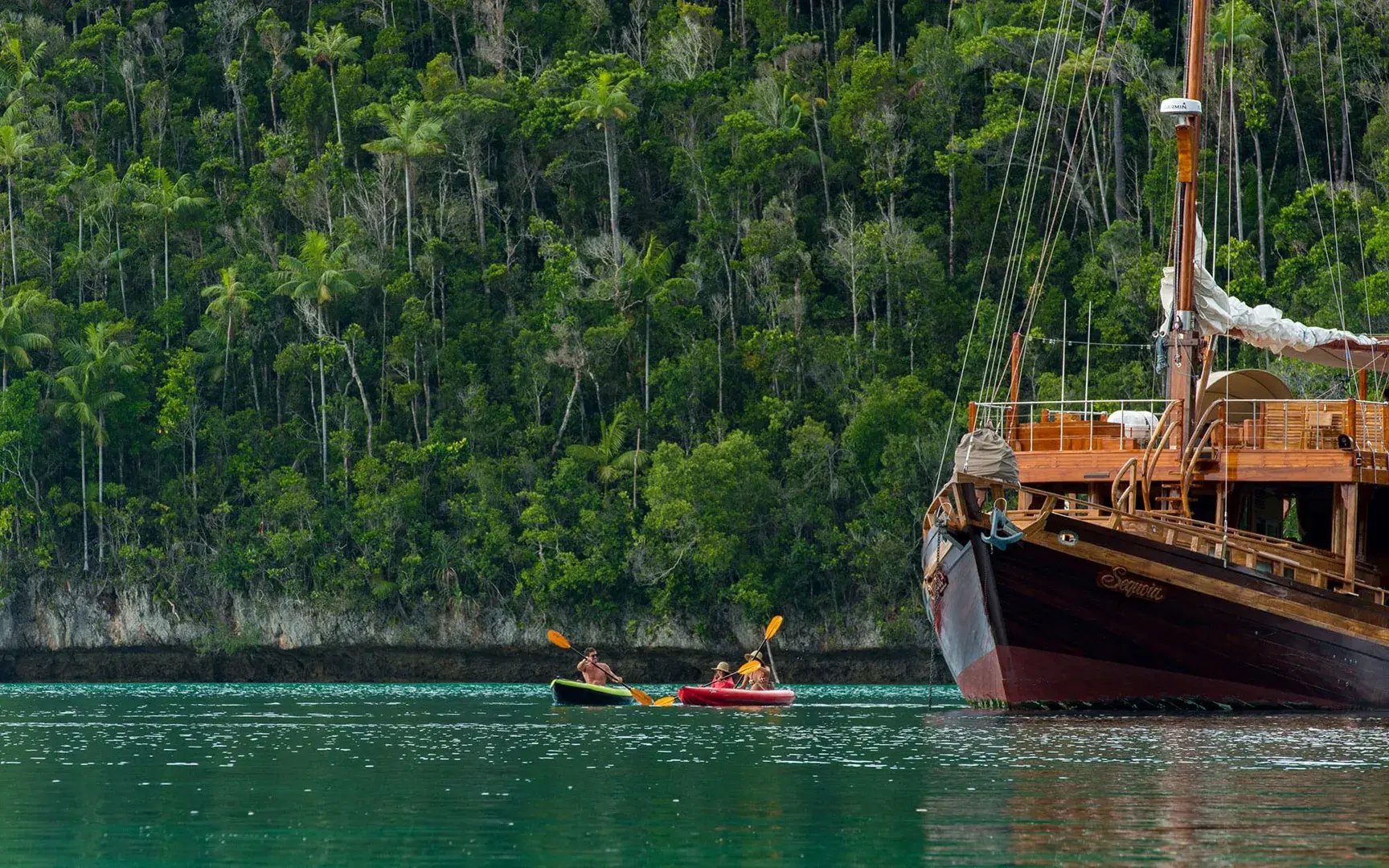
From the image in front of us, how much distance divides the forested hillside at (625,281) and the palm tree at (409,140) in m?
0.18

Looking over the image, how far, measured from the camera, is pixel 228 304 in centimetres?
6419

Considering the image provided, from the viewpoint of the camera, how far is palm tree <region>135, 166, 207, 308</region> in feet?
220

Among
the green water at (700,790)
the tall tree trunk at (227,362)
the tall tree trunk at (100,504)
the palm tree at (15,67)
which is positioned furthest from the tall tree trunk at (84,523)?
the green water at (700,790)

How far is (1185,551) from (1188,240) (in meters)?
6.19

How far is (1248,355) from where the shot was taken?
177ft

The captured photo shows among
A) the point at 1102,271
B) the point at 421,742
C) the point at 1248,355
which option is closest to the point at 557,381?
the point at 1102,271

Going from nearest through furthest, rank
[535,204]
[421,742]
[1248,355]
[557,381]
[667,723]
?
[421,742]
[667,723]
[1248,355]
[557,381]
[535,204]

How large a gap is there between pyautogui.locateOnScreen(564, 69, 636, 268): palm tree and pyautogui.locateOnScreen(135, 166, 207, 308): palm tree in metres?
11.9

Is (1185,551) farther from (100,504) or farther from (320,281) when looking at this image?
(100,504)

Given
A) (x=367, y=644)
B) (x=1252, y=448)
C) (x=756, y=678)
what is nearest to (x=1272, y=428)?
(x=1252, y=448)

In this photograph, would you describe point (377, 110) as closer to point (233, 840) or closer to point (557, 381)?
A: point (557, 381)

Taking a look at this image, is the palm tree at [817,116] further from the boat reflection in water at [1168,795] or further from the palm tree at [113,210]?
the boat reflection in water at [1168,795]

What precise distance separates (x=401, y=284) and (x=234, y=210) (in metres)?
8.43

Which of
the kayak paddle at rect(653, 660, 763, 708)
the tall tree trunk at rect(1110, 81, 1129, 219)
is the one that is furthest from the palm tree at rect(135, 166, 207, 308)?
the kayak paddle at rect(653, 660, 763, 708)
